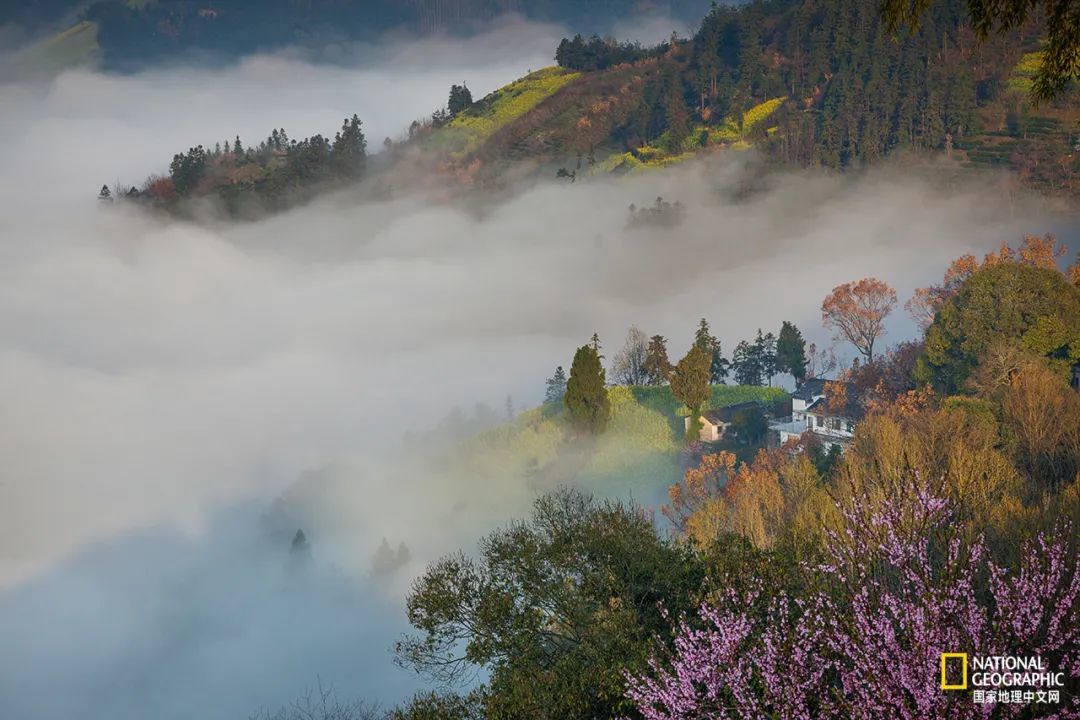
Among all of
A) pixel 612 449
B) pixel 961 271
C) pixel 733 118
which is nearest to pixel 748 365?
pixel 612 449

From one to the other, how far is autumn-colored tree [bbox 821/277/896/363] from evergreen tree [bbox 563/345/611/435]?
11735 millimetres

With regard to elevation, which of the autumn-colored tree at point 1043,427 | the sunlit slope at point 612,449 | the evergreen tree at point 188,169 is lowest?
the sunlit slope at point 612,449

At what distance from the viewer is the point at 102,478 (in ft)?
338

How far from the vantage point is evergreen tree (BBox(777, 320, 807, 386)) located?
54.1m

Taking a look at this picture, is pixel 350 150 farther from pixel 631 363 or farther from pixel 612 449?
pixel 612 449

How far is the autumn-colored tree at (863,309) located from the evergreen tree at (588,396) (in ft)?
38.5

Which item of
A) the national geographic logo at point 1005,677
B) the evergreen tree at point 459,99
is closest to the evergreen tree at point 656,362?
the national geographic logo at point 1005,677

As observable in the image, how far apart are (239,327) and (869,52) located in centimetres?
9826

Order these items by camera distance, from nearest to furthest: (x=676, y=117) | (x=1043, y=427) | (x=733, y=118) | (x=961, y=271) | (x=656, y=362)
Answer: (x=1043, y=427) → (x=961, y=271) → (x=656, y=362) → (x=733, y=118) → (x=676, y=117)

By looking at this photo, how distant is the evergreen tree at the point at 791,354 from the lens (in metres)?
54.1

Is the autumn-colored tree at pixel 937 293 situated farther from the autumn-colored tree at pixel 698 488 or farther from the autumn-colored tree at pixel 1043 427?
the autumn-colored tree at pixel 1043 427

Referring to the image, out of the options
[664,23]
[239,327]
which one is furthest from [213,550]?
[664,23]

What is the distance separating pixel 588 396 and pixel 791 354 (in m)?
11.2

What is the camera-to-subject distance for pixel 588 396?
50.5 metres
